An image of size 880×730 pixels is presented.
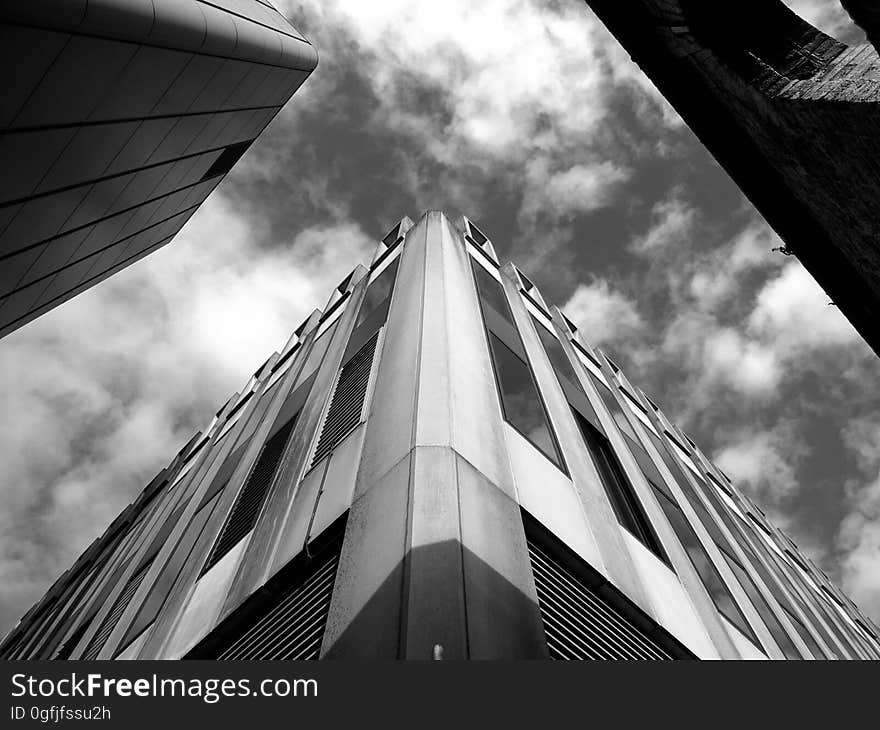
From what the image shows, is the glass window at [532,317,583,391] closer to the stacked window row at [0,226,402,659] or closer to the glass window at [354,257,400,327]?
the glass window at [354,257,400,327]

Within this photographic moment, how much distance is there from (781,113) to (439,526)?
15.8ft

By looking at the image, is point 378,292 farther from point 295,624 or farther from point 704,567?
point 295,624

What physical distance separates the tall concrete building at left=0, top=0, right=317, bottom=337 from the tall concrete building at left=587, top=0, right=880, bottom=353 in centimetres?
843

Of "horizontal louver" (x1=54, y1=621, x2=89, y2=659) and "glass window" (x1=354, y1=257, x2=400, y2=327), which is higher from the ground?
"glass window" (x1=354, y1=257, x2=400, y2=327)

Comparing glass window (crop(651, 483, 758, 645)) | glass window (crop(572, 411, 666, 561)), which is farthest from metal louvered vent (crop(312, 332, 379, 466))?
glass window (crop(651, 483, 758, 645))

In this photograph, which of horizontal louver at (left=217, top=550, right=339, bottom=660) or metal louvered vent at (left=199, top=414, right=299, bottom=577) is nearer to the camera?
horizontal louver at (left=217, top=550, right=339, bottom=660)

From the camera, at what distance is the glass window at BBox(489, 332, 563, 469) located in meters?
9.20

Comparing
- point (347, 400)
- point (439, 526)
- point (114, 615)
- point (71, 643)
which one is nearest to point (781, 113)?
point (439, 526)

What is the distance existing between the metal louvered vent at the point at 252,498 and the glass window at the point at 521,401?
4478 millimetres

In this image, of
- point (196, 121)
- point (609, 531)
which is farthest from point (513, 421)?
point (196, 121)

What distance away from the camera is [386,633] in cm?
484

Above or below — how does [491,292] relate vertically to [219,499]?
above

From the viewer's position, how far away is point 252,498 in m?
10.6

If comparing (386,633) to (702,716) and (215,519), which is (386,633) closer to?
(702,716)
